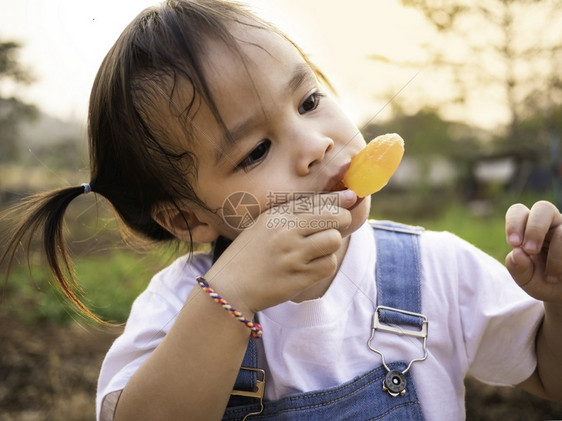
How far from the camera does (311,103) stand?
1020 millimetres

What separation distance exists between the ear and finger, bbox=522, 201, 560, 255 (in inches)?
24.7

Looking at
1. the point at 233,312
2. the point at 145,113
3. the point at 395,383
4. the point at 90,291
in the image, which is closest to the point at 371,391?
the point at 395,383

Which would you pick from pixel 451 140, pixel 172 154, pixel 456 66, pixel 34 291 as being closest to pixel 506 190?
pixel 451 140

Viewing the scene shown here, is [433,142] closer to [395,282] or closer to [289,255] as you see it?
[395,282]

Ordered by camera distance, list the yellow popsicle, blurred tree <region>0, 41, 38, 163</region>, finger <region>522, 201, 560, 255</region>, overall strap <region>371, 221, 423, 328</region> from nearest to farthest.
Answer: finger <region>522, 201, 560, 255</region> < the yellow popsicle < overall strap <region>371, 221, 423, 328</region> < blurred tree <region>0, 41, 38, 163</region>

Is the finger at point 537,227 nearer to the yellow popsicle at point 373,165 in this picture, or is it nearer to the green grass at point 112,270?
the yellow popsicle at point 373,165

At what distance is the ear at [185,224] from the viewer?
1123 millimetres

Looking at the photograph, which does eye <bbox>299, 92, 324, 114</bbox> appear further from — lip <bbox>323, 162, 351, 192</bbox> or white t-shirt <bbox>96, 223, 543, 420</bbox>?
white t-shirt <bbox>96, 223, 543, 420</bbox>

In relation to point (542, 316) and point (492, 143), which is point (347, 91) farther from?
point (492, 143)

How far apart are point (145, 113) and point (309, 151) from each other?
34 cm

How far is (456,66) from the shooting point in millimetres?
1405

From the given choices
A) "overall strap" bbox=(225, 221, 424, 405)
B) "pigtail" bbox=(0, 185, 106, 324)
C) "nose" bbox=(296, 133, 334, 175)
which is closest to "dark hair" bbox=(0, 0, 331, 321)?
"pigtail" bbox=(0, 185, 106, 324)

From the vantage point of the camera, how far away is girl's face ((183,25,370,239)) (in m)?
0.92

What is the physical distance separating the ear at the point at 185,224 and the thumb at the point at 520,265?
0.60m
